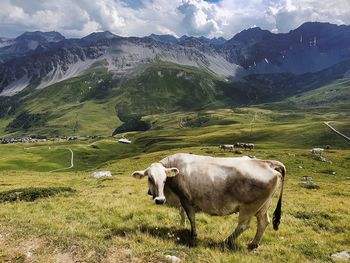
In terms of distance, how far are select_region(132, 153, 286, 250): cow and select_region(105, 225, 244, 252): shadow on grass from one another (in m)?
0.33

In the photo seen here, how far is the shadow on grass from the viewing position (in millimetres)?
14180

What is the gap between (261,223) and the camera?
1452 cm

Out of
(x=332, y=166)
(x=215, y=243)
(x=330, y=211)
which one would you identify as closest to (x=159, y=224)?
(x=215, y=243)

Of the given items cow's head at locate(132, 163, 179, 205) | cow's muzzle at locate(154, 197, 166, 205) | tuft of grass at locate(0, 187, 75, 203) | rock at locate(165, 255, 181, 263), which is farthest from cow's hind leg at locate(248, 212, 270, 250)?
tuft of grass at locate(0, 187, 75, 203)

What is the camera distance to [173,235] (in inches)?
596

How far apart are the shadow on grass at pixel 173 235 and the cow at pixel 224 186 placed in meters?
0.33

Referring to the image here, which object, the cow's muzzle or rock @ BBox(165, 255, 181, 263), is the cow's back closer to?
the cow's muzzle

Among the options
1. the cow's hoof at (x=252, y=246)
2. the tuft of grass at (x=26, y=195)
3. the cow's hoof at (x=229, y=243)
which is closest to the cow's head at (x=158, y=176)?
the cow's hoof at (x=229, y=243)

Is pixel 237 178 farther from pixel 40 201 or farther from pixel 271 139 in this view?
pixel 271 139

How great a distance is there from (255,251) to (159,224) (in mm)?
5351

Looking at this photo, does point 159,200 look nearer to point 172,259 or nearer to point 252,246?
point 172,259

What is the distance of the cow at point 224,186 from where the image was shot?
14164 mm

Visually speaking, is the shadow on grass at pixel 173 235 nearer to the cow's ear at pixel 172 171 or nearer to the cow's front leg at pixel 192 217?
the cow's front leg at pixel 192 217

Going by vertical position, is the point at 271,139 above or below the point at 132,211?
below
